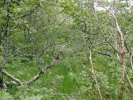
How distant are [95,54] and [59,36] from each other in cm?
151

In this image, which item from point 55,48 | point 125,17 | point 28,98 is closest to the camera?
point 28,98

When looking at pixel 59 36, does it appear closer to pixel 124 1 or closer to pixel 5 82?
pixel 124 1

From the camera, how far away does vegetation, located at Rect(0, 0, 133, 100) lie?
5.63 meters

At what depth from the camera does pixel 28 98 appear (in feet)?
14.0

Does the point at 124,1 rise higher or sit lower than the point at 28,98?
higher

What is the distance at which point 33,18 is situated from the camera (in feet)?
32.7

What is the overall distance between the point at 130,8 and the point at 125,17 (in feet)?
1.14

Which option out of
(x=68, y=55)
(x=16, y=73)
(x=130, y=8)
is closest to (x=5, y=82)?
(x=16, y=73)

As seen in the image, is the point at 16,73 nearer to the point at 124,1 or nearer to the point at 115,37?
the point at 115,37

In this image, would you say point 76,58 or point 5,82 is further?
point 76,58

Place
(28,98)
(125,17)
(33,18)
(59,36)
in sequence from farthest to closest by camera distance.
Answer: (59,36) < (125,17) < (33,18) < (28,98)

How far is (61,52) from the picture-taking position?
884 centimetres

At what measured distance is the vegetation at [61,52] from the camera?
5633 mm

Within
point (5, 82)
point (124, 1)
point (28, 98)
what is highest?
point (124, 1)
